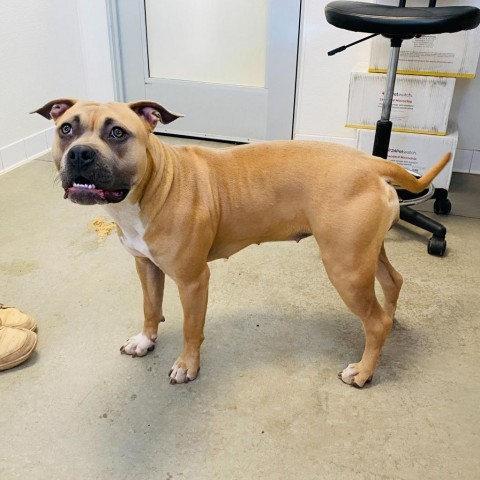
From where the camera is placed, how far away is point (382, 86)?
9.01 ft

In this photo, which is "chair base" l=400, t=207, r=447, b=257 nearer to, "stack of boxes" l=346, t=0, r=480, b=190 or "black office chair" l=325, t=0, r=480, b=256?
"black office chair" l=325, t=0, r=480, b=256

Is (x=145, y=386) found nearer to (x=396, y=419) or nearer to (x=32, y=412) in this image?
(x=32, y=412)

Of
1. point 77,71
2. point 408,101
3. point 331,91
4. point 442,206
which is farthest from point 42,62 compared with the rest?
point 442,206

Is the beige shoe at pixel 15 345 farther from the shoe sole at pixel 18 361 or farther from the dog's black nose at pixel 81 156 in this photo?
the dog's black nose at pixel 81 156

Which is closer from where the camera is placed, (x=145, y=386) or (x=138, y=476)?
(x=138, y=476)

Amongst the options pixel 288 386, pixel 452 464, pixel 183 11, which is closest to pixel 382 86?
pixel 183 11

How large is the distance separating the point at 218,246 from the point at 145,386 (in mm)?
488

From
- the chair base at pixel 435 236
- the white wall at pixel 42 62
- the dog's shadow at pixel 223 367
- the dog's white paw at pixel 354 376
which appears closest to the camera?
the dog's shadow at pixel 223 367

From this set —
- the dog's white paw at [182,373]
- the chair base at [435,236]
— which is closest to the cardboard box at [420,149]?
the chair base at [435,236]

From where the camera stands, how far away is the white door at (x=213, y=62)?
3240 millimetres

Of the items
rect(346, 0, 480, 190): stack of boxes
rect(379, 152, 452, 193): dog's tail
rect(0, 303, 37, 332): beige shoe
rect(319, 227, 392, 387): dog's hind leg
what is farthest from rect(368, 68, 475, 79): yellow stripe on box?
rect(0, 303, 37, 332): beige shoe

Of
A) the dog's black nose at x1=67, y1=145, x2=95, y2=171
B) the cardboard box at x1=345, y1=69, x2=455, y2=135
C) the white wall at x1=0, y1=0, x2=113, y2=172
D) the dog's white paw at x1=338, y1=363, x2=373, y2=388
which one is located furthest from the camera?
the white wall at x1=0, y1=0, x2=113, y2=172

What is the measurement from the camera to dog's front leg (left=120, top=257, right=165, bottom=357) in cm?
165

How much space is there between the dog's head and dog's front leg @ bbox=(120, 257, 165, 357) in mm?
385
